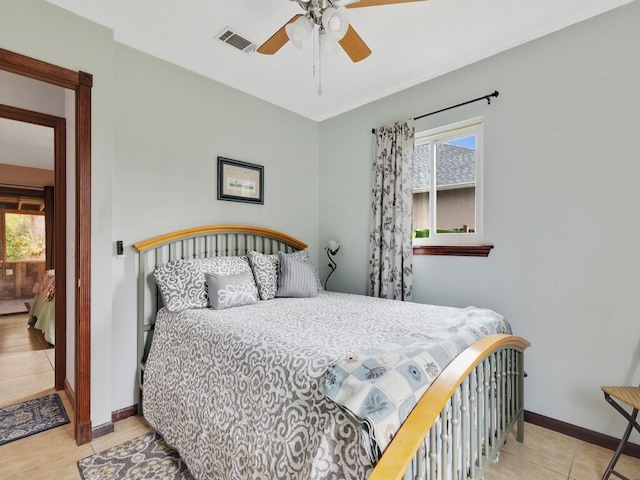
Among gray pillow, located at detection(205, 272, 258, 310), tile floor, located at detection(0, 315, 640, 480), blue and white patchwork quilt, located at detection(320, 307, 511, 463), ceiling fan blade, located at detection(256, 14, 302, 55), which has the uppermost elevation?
ceiling fan blade, located at detection(256, 14, 302, 55)

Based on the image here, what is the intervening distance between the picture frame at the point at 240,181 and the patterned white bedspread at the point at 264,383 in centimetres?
115

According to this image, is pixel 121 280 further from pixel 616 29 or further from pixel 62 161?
pixel 616 29

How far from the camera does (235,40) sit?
91.3 inches

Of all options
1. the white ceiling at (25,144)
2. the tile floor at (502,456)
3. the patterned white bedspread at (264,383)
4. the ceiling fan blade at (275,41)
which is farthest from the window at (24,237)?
the ceiling fan blade at (275,41)

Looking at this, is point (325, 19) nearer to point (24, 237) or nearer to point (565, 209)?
point (565, 209)

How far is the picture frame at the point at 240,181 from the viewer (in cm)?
293

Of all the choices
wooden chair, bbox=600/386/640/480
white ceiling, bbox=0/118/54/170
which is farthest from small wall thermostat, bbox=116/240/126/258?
wooden chair, bbox=600/386/640/480

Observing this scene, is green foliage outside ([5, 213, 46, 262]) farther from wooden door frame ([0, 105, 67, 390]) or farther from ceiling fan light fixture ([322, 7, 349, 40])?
ceiling fan light fixture ([322, 7, 349, 40])

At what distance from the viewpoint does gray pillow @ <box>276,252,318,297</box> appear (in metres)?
2.73

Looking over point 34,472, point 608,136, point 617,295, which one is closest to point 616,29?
point 608,136

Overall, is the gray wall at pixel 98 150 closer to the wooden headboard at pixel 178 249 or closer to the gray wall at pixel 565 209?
the wooden headboard at pixel 178 249

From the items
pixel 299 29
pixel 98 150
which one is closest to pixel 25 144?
pixel 98 150

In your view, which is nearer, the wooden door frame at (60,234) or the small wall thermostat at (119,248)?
the small wall thermostat at (119,248)

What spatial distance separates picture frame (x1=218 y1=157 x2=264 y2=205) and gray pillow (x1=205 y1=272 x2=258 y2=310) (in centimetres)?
88
